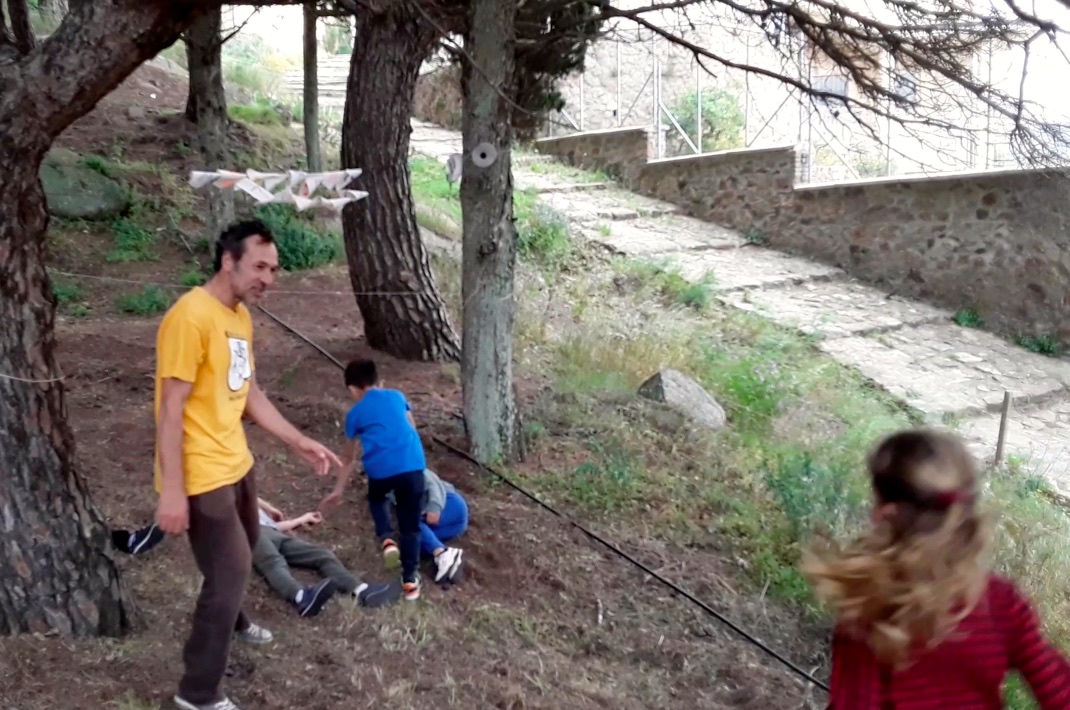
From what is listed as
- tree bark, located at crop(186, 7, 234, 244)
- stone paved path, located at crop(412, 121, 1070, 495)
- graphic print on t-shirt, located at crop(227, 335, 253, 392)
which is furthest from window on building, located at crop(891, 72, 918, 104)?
tree bark, located at crop(186, 7, 234, 244)

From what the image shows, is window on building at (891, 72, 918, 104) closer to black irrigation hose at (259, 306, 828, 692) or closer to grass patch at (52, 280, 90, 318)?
black irrigation hose at (259, 306, 828, 692)

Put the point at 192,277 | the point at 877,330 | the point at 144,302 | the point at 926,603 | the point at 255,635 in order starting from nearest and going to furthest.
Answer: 1. the point at 926,603
2. the point at 255,635
3. the point at 144,302
4. the point at 192,277
5. the point at 877,330

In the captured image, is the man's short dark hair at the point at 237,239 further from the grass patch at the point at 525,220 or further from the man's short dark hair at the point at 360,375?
the grass patch at the point at 525,220

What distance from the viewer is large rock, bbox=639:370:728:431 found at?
308 inches

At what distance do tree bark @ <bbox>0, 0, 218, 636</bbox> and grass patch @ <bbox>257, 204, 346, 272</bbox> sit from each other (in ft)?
20.4

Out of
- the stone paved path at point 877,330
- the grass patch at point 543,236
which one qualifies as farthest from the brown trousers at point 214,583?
the grass patch at point 543,236

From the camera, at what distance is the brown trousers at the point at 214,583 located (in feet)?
10.7

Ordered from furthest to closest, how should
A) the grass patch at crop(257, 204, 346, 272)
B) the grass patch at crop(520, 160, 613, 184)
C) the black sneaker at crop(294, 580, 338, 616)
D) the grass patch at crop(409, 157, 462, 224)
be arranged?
the grass patch at crop(520, 160, 613, 184)
the grass patch at crop(409, 157, 462, 224)
the grass patch at crop(257, 204, 346, 272)
the black sneaker at crop(294, 580, 338, 616)

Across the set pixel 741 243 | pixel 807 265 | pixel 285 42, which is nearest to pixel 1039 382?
pixel 807 265

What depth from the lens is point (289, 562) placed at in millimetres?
4918

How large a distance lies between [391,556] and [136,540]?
3.91 feet

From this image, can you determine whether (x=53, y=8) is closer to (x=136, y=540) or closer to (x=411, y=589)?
(x=136, y=540)

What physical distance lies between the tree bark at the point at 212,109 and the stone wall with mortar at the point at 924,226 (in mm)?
7752

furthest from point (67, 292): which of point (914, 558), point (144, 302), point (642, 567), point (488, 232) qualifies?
point (914, 558)
